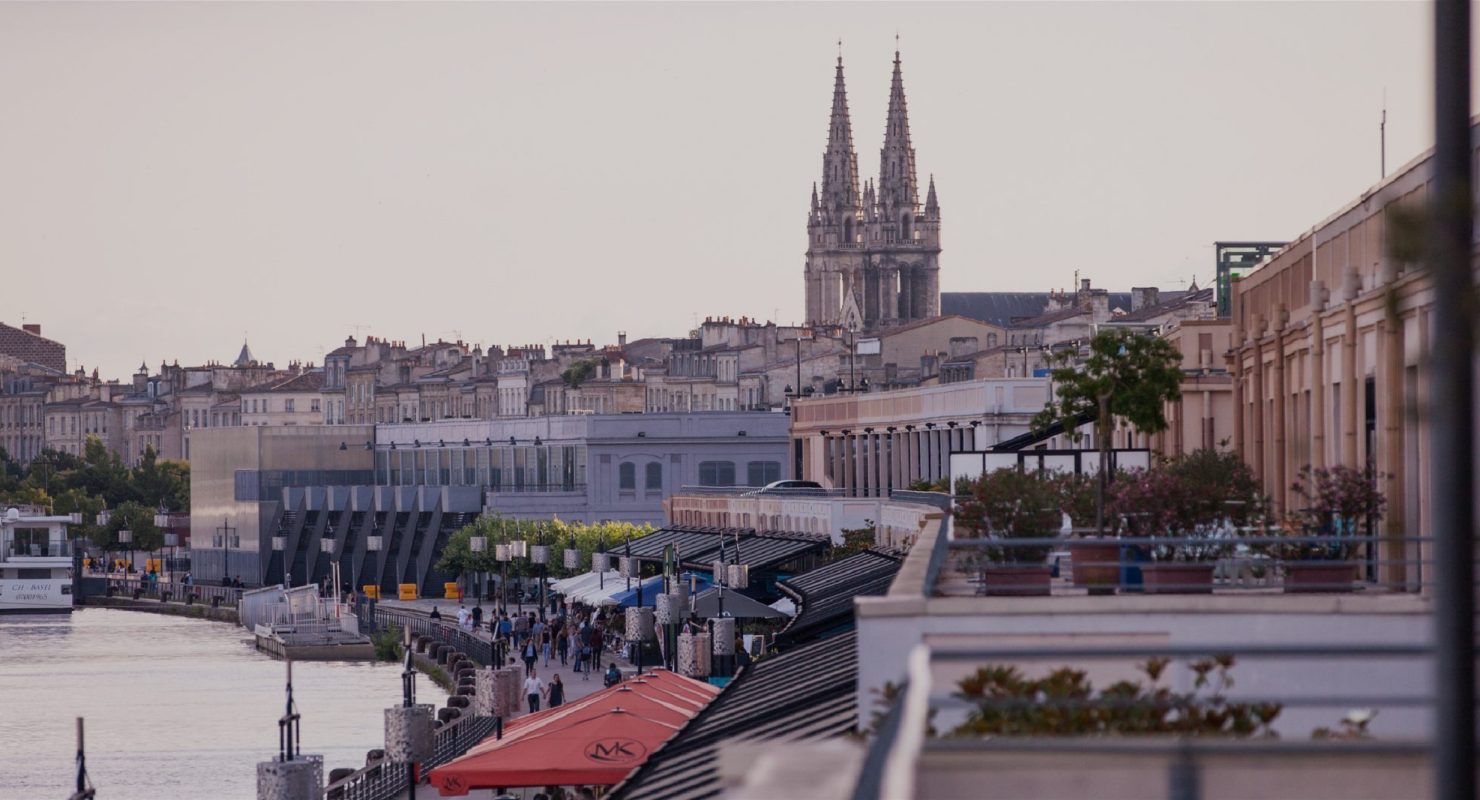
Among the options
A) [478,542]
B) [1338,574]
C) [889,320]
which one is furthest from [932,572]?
[889,320]

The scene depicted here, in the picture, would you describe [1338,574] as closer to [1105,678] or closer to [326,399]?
[1105,678]

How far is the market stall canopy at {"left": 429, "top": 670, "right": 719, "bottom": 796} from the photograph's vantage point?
2466 centimetres

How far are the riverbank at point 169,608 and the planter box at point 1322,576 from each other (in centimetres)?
9380

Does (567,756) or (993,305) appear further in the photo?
(993,305)

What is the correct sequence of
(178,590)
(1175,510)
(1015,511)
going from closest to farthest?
(1175,510) < (1015,511) < (178,590)

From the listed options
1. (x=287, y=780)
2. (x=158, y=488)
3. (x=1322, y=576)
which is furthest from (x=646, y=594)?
(x=158, y=488)

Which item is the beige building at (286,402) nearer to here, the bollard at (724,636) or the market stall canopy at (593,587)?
the market stall canopy at (593,587)

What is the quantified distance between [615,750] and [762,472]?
73.0 meters

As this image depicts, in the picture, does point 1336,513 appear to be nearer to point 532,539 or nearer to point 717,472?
point 532,539

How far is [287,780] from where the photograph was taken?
34.8m

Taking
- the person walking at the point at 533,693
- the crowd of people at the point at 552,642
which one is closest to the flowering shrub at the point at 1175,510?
the person walking at the point at 533,693

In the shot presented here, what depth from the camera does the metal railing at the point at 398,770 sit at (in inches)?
1377

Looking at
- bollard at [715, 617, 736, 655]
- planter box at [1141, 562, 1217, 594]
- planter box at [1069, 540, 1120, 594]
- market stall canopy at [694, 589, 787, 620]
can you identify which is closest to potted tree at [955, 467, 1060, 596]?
planter box at [1069, 540, 1120, 594]

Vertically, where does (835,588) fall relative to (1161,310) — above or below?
below
